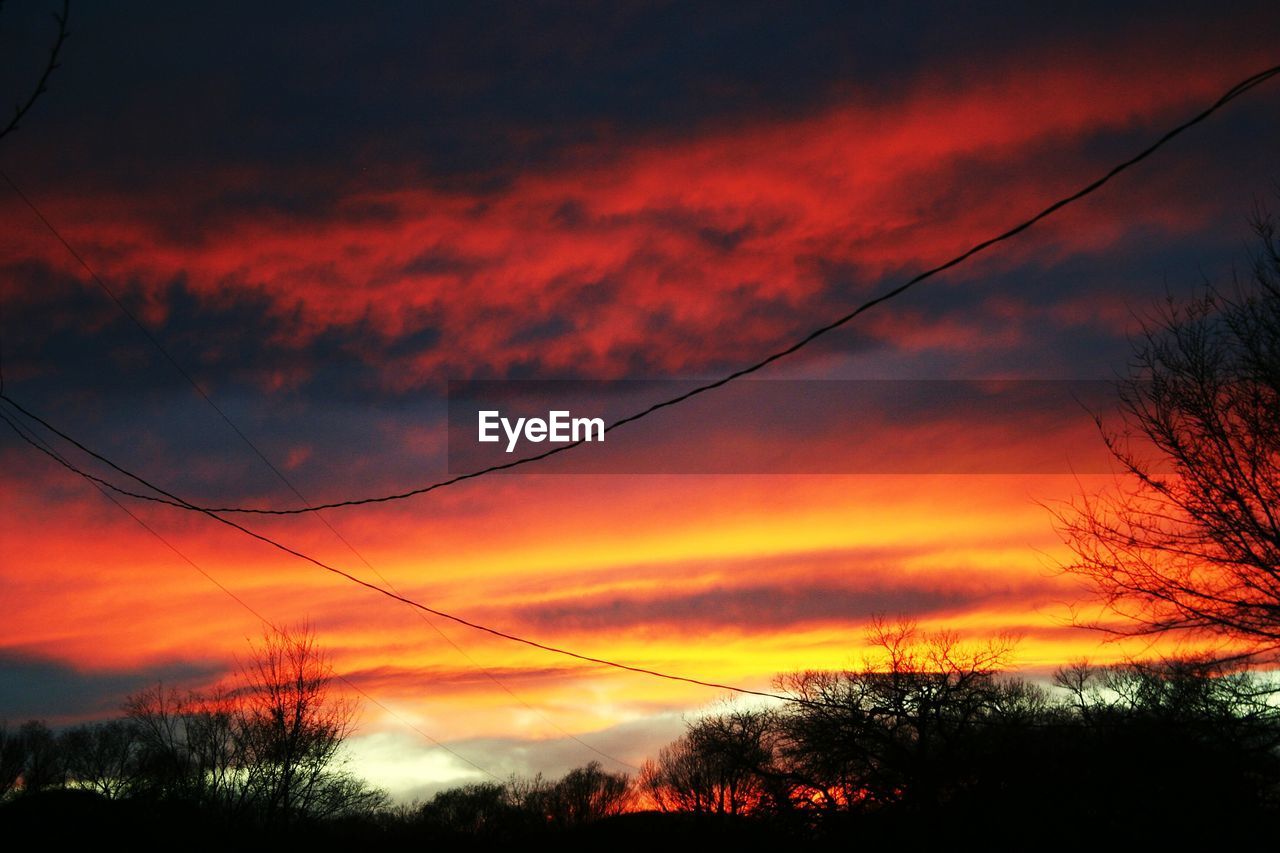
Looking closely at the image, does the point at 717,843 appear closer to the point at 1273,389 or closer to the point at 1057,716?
the point at 1057,716

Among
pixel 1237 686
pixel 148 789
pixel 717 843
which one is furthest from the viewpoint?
pixel 148 789

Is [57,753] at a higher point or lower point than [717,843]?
higher

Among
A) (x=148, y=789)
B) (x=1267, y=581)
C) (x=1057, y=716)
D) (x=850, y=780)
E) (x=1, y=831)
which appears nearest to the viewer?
(x=1267, y=581)

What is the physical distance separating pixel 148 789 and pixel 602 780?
68.8 meters

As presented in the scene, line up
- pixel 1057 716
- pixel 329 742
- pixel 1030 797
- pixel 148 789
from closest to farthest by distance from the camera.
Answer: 1. pixel 1030 797
2. pixel 1057 716
3. pixel 329 742
4. pixel 148 789

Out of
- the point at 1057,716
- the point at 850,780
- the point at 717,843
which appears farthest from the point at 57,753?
the point at 1057,716

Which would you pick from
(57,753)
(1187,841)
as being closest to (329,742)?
(1187,841)

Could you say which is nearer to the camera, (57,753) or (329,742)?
(329,742)

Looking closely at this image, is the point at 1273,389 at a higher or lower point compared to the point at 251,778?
higher

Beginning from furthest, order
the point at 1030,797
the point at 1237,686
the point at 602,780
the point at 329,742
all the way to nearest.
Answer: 1. the point at 602,780
2. the point at 329,742
3. the point at 1030,797
4. the point at 1237,686

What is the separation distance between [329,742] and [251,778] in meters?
4.03

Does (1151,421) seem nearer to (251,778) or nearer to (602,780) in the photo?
(251,778)

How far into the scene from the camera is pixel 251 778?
140ft

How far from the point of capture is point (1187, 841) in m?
14.9
